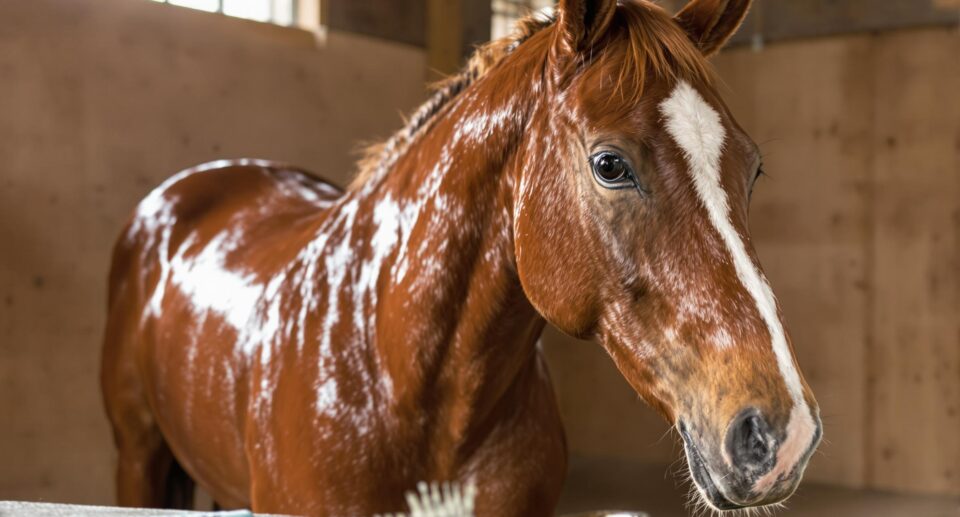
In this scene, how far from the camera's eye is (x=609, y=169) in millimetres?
1085

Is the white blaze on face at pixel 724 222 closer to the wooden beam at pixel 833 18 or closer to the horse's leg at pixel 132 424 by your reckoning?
the horse's leg at pixel 132 424

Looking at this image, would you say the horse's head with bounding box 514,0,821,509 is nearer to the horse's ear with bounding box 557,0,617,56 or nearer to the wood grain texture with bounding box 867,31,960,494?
the horse's ear with bounding box 557,0,617,56

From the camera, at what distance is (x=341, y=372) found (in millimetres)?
1365

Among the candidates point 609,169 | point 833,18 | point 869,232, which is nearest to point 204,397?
point 609,169

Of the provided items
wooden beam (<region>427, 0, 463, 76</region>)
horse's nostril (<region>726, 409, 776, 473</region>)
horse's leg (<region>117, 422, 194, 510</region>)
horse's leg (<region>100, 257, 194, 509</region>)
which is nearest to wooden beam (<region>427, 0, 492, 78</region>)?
wooden beam (<region>427, 0, 463, 76</region>)

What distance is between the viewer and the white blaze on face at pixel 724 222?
0.90m

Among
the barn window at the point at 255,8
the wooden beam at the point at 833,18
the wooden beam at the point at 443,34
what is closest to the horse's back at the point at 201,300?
the barn window at the point at 255,8

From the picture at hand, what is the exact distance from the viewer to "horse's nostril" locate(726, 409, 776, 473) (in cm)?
90

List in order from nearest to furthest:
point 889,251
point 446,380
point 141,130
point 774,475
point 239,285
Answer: point 774,475, point 446,380, point 239,285, point 141,130, point 889,251

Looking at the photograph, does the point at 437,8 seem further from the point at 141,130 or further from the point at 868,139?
the point at 868,139

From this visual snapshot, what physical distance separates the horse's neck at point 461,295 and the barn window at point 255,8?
2308 millimetres

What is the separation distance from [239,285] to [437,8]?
2.80 m

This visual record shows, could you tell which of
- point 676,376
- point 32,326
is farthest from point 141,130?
point 676,376

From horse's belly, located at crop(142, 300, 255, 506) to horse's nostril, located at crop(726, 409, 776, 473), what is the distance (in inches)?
36.7
